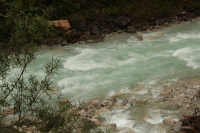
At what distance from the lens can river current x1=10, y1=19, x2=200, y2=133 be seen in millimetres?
8047

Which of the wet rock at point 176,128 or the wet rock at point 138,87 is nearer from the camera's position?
the wet rock at point 176,128

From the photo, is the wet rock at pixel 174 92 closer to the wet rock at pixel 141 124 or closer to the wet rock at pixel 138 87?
the wet rock at pixel 138 87

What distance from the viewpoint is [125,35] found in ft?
46.7

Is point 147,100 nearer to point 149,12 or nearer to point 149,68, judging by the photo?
point 149,68

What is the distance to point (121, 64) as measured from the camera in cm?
998

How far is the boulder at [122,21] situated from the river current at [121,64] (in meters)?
1.31

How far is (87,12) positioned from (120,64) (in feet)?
23.9

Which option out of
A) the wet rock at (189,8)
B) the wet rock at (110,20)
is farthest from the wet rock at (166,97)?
the wet rock at (189,8)

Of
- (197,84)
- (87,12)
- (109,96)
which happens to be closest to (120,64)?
(109,96)

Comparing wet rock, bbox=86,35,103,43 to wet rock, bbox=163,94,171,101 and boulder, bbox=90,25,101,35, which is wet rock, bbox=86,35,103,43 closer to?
boulder, bbox=90,25,101,35

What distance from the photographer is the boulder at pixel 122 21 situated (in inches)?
584

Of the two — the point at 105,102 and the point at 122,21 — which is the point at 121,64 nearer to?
the point at 105,102

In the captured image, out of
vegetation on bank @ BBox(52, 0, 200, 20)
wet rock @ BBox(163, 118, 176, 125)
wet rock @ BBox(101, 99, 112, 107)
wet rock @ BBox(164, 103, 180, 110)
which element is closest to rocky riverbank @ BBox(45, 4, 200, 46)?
vegetation on bank @ BBox(52, 0, 200, 20)

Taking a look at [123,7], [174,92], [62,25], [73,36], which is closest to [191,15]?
[123,7]
